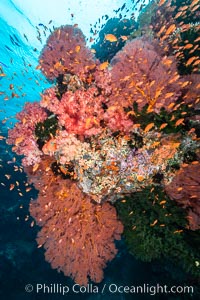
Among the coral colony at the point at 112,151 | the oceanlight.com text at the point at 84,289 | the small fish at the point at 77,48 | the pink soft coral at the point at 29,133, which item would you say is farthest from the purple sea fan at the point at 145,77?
the oceanlight.com text at the point at 84,289

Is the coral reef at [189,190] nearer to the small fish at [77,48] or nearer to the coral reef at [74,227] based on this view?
the coral reef at [74,227]

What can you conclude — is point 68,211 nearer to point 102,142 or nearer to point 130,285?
point 102,142

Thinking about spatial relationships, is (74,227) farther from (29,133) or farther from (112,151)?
(29,133)

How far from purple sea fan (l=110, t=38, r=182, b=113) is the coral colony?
2 cm

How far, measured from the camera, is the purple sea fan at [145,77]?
5062mm

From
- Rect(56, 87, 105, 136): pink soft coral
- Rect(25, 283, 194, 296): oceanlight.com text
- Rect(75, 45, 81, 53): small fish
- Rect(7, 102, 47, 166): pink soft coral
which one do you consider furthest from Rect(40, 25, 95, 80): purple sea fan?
Rect(25, 283, 194, 296): oceanlight.com text

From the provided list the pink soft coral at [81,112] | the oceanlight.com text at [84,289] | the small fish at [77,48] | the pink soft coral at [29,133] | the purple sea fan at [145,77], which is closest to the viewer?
the purple sea fan at [145,77]

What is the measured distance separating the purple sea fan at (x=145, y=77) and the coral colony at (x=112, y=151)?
0.02m

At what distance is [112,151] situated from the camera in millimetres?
5680

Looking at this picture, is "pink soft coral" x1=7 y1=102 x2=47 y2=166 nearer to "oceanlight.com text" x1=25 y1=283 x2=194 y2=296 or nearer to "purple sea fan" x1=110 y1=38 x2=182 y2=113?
"purple sea fan" x1=110 y1=38 x2=182 y2=113

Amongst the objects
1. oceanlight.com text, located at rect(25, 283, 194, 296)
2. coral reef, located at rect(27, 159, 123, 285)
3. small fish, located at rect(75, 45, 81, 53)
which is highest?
small fish, located at rect(75, 45, 81, 53)

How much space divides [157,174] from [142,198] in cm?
104

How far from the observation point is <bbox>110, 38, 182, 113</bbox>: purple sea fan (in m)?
5.06

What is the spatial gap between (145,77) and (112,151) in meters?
2.04
